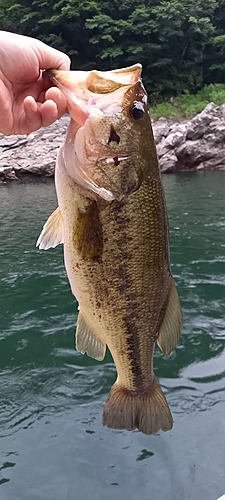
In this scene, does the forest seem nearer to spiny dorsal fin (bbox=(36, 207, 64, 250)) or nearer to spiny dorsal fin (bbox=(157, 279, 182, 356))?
spiny dorsal fin (bbox=(36, 207, 64, 250))

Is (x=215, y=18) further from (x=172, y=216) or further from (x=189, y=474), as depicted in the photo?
(x=189, y=474)

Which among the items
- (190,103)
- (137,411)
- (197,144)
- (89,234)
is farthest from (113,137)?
(190,103)

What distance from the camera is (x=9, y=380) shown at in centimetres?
589

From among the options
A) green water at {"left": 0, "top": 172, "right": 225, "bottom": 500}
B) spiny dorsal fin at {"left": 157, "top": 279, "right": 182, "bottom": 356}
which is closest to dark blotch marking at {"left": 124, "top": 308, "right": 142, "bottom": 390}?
spiny dorsal fin at {"left": 157, "top": 279, "right": 182, "bottom": 356}

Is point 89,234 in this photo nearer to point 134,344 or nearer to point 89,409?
point 134,344

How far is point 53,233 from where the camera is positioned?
2342 mm

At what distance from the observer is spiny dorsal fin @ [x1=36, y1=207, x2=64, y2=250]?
2311 millimetres

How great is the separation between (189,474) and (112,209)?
128 inches

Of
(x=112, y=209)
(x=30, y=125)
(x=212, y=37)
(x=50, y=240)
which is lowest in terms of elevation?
(x=50, y=240)

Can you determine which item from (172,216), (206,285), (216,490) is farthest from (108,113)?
(172,216)

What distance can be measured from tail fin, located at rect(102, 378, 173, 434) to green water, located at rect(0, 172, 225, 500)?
2.02 meters

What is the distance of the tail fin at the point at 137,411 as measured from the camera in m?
2.46

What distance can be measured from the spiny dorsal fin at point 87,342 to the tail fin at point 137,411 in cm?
29

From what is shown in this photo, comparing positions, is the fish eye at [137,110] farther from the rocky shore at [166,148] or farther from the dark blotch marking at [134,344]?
the rocky shore at [166,148]
